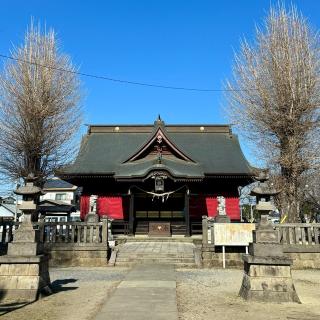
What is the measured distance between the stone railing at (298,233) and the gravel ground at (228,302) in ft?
8.26

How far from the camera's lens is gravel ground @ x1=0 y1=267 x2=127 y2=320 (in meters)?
7.24

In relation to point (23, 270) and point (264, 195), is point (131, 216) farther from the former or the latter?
point (264, 195)

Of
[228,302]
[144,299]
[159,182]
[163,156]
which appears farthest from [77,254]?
[163,156]

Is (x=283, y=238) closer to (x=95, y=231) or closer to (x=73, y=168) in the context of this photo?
(x=95, y=231)

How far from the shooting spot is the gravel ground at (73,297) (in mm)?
7238

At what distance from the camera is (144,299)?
8031mm

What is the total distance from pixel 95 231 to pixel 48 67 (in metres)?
11.1

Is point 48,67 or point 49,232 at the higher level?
point 48,67

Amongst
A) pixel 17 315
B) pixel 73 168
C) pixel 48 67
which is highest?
pixel 48 67

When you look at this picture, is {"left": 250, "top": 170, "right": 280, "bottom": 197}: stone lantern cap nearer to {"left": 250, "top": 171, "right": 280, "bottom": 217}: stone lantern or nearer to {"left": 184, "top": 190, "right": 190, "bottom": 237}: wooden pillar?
{"left": 250, "top": 171, "right": 280, "bottom": 217}: stone lantern

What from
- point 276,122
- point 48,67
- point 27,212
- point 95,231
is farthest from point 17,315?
point 48,67

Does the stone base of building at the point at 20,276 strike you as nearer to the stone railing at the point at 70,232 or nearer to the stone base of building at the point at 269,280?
the stone base of building at the point at 269,280

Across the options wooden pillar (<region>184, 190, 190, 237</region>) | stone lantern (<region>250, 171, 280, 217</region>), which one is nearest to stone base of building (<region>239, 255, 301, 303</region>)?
stone lantern (<region>250, 171, 280, 217</region>)

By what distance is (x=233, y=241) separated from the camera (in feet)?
47.0
